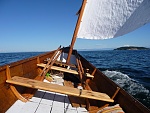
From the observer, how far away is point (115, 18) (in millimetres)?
3387

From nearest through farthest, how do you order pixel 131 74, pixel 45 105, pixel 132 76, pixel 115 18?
pixel 115 18 < pixel 45 105 < pixel 132 76 < pixel 131 74

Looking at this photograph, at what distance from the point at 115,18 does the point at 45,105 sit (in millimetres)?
3027

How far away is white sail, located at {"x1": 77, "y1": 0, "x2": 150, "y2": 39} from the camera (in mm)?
2416

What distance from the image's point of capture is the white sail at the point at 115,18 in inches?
95.1

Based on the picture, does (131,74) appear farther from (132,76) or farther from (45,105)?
(45,105)

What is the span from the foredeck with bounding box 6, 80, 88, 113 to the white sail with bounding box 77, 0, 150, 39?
2268 mm

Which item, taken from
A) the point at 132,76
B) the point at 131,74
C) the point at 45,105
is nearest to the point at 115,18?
the point at 45,105

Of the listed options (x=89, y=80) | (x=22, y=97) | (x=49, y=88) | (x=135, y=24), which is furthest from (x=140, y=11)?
(x=89, y=80)

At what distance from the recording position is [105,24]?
153 inches

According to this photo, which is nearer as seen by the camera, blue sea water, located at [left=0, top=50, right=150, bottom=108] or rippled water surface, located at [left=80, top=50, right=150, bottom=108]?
rippled water surface, located at [left=80, top=50, right=150, bottom=108]

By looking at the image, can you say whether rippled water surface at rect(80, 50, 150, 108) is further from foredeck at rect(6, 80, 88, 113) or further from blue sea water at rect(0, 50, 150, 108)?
foredeck at rect(6, 80, 88, 113)

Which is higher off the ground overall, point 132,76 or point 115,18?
point 115,18

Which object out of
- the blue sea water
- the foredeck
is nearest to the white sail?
the foredeck

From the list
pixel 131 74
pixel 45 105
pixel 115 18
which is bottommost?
pixel 131 74
